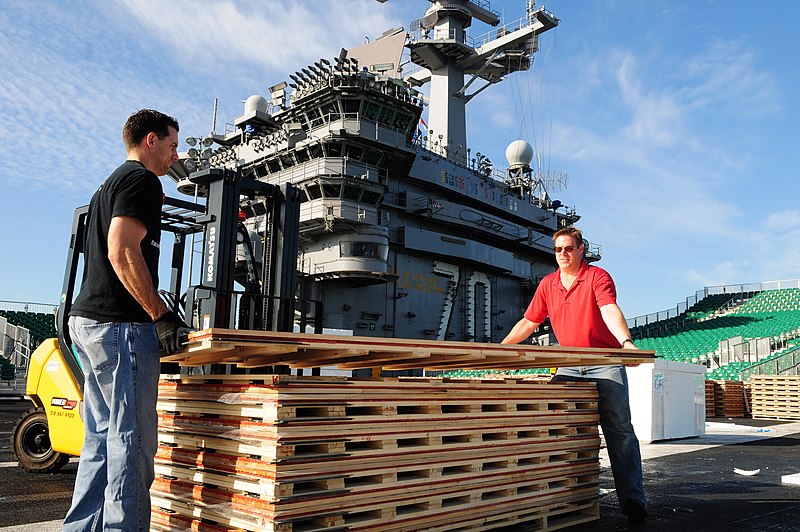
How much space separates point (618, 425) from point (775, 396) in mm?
19857

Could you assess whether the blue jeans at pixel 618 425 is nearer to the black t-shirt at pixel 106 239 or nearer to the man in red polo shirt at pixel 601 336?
the man in red polo shirt at pixel 601 336

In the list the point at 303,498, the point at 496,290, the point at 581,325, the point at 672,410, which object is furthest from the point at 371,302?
the point at 303,498

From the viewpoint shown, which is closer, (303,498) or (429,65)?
(303,498)

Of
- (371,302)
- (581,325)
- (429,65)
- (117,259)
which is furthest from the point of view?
(429,65)

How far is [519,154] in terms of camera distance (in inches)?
1457

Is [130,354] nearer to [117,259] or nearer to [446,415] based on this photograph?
[117,259]

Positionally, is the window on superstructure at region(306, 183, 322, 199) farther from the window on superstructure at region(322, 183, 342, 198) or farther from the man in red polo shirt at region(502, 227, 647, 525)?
the man in red polo shirt at region(502, 227, 647, 525)

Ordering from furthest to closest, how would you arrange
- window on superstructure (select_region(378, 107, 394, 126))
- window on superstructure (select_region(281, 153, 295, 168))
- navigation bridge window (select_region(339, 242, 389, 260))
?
window on superstructure (select_region(378, 107, 394, 126))
window on superstructure (select_region(281, 153, 295, 168))
navigation bridge window (select_region(339, 242, 389, 260))

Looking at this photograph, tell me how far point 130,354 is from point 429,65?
33007mm

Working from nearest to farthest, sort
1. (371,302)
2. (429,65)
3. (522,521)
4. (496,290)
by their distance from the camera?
(522,521) < (371,302) < (496,290) < (429,65)

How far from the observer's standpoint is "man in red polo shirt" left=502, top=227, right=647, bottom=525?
491cm

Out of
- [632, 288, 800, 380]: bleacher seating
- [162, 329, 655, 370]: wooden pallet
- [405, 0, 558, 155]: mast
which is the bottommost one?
[162, 329, 655, 370]: wooden pallet

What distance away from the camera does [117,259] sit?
312cm

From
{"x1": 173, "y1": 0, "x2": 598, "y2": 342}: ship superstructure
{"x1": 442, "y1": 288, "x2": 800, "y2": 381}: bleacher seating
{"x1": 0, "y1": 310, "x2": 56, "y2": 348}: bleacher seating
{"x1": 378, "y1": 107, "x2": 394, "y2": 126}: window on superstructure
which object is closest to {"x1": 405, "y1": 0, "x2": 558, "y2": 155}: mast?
{"x1": 173, "y1": 0, "x2": 598, "y2": 342}: ship superstructure
